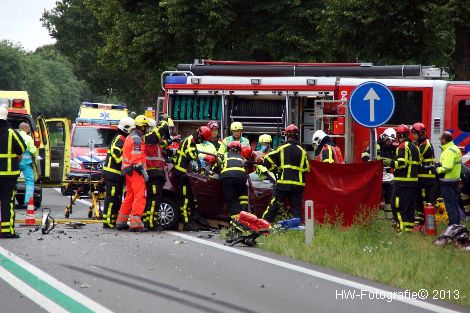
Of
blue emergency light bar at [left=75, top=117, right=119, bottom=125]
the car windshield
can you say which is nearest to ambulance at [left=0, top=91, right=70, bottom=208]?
the car windshield

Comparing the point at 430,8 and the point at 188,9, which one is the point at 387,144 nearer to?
the point at 430,8

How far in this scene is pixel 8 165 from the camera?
16281 mm

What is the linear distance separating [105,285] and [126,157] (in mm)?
6288

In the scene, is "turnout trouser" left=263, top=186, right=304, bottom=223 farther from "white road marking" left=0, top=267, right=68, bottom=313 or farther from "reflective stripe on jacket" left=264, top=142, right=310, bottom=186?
"white road marking" left=0, top=267, right=68, bottom=313

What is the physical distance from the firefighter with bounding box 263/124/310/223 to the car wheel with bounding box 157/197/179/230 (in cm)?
142

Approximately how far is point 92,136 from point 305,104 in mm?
9192

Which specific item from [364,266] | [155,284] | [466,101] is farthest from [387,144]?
[155,284]

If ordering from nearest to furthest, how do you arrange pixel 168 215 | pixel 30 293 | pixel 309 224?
1. pixel 30 293
2. pixel 309 224
3. pixel 168 215

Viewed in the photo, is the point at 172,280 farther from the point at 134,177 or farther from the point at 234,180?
the point at 134,177

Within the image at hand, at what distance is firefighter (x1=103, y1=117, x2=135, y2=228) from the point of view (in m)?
17.9

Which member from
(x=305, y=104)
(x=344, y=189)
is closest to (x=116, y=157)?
(x=344, y=189)

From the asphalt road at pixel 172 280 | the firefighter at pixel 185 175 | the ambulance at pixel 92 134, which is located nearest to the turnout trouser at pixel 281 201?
the firefighter at pixel 185 175

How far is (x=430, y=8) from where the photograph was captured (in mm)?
28234

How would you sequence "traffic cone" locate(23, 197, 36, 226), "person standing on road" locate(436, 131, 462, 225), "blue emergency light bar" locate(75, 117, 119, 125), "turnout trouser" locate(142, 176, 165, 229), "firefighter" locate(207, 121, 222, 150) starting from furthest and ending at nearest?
"blue emergency light bar" locate(75, 117, 119, 125) → "firefighter" locate(207, 121, 222, 150) → "traffic cone" locate(23, 197, 36, 226) → "turnout trouser" locate(142, 176, 165, 229) → "person standing on road" locate(436, 131, 462, 225)
